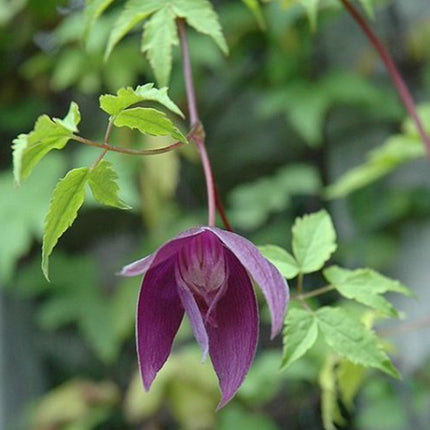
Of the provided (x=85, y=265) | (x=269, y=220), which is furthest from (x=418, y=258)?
(x=85, y=265)

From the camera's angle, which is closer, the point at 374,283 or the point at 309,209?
the point at 374,283

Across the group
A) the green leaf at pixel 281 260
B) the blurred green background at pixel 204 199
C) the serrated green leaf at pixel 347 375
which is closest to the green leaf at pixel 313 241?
the green leaf at pixel 281 260

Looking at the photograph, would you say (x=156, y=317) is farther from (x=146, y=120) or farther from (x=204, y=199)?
(x=204, y=199)

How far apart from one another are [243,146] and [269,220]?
186mm

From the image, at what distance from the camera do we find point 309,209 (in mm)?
1733

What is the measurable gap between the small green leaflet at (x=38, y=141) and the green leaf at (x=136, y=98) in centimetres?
2

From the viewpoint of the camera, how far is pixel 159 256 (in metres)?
0.42

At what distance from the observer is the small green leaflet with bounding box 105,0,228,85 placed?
0.57m

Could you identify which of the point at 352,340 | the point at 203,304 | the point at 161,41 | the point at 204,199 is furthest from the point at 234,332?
the point at 204,199

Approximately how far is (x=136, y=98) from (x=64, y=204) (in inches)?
2.7

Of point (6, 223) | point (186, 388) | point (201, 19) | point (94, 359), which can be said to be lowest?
point (94, 359)

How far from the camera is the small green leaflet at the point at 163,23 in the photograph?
0.57 meters

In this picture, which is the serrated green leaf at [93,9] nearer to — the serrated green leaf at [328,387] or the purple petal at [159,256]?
the purple petal at [159,256]

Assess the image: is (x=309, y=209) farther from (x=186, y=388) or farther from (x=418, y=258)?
(x=186, y=388)
